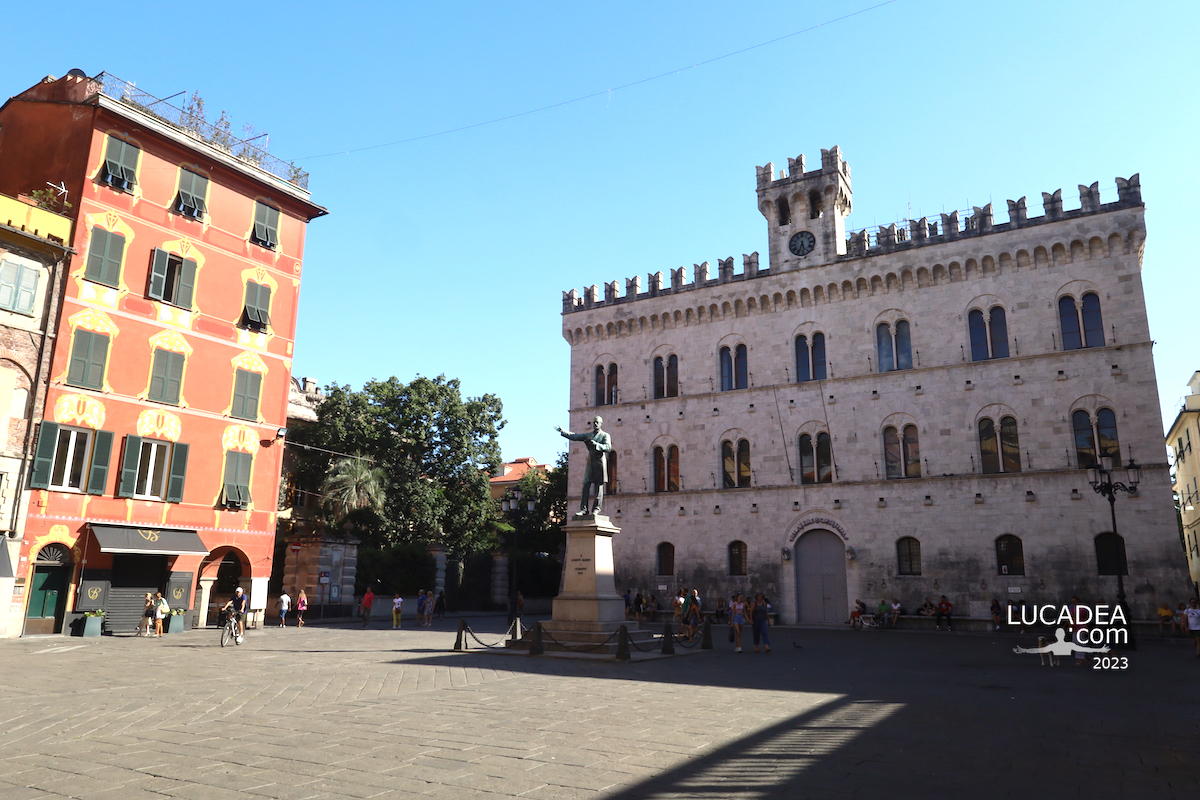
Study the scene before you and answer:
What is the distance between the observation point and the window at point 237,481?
1006 inches

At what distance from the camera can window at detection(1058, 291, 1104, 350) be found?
2947 centimetres

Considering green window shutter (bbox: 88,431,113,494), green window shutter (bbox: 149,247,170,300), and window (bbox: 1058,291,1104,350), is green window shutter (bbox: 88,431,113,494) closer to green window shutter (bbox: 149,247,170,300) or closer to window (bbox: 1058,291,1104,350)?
green window shutter (bbox: 149,247,170,300)

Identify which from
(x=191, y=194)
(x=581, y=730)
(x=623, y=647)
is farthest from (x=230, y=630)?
(x=581, y=730)

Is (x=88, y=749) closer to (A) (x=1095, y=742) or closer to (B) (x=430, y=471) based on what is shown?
(A) (x=1095, y=742)

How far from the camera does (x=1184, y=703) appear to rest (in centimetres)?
1127

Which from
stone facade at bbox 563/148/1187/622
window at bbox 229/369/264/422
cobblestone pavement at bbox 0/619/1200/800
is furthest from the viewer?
stone facade at bbox 563/148/1187/622

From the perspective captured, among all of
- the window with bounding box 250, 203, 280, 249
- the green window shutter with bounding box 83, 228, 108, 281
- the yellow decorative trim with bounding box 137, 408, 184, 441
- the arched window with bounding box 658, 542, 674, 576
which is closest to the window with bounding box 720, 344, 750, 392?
the arched window with bounding box 658, 542, 674, 576

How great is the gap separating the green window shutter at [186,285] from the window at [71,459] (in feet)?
16.2

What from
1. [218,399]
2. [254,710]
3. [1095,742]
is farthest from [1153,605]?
[218,399]

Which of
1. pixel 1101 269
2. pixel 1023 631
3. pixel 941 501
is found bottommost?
pixel 1023 631

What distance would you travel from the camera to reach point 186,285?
2512cm

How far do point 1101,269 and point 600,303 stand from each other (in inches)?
894

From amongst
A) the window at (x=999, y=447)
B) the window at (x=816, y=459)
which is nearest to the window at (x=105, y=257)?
the window at (x=816, y=459)

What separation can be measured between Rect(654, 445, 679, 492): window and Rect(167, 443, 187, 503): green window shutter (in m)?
20.9
